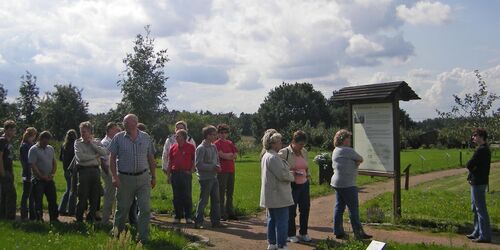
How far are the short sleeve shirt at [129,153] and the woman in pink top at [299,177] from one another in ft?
7.20

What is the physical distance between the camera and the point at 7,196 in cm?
1029

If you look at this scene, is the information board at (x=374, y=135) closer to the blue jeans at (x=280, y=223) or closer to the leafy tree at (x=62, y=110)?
the blue jeans at (x=280, y=223)

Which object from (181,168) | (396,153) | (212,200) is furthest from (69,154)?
(396,153)

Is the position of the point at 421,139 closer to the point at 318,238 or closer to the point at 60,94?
the point at 60,94

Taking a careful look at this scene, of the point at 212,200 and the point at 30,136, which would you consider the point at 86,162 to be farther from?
the point at 212,200

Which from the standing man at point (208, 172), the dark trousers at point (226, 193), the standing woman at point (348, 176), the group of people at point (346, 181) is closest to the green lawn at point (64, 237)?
the standing man at point (208, 172)

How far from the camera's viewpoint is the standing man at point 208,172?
10.3m

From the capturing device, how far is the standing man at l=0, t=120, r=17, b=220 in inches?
394

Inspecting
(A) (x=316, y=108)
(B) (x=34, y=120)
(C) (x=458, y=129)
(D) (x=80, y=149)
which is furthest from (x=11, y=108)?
(D) (x=80, y=149)

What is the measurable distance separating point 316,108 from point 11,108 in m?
38.6

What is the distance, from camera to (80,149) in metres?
9.72

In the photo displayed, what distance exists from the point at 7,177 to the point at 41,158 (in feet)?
2.38

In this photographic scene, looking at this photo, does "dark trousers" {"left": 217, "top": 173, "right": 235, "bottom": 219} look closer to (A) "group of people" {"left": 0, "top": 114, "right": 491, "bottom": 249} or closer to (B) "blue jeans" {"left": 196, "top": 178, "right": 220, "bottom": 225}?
(A) "group of people" {"left": 0, "top": 114, "right": 491, "bottom": 249}

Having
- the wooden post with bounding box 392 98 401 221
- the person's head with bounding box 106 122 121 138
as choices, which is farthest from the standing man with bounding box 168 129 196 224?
the wooden post with bounding box 392 98 401 221
